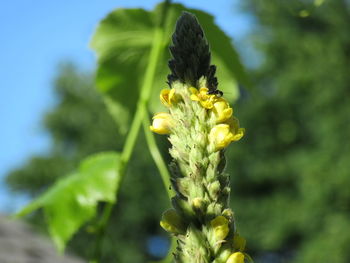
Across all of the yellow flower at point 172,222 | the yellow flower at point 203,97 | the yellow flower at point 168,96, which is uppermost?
the yellow flower at point 168,96

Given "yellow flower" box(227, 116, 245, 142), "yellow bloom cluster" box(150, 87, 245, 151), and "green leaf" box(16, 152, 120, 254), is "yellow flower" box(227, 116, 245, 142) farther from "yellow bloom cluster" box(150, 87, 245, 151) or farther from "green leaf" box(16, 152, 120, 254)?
"green leaf" box(16, 152, 120, 254)

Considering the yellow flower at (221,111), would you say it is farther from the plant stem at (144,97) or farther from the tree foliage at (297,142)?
the tree foliage at (297,142)

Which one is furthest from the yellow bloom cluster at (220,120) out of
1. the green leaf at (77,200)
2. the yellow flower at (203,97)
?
the green leaf at (77,200)

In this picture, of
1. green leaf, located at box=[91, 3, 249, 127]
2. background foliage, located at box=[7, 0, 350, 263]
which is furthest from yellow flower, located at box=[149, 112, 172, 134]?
background foliage, located at box=[7, 0, 350, 263]

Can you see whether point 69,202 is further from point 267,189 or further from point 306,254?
point 267,189

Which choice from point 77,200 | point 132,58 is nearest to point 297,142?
point 132,58

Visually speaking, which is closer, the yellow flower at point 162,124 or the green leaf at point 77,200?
the yellow flower at point 162,124

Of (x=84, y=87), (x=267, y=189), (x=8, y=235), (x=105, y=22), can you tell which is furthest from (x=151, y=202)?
(x=105, y=22)
